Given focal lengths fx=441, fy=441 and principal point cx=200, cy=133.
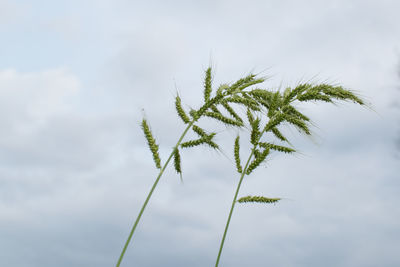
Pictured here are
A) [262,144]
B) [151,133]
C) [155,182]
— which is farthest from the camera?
[262,144]

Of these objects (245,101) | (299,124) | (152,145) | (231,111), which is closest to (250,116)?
(231,111)

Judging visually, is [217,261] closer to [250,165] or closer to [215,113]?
[250,165]

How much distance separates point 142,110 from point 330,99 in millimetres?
2538

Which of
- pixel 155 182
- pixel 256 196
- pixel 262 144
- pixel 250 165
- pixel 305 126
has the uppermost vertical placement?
pixel 305 126

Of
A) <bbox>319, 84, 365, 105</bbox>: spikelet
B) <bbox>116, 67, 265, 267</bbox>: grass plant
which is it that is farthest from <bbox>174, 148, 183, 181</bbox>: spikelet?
<bbox>319, 84, 365, 105</bbox>: spikelet

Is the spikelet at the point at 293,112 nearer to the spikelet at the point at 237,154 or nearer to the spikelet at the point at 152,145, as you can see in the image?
the spikelet at the point at 237,154

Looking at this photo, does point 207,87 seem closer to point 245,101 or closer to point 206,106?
point 206,106

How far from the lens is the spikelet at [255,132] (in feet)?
19.1

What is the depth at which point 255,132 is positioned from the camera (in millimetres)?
5867

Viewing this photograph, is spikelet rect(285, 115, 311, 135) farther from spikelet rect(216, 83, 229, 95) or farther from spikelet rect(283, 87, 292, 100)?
spikelet rect(216, 83, 229, 95)

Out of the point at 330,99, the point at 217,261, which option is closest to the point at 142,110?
the point at 217,261

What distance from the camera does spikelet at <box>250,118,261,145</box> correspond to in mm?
Answer: 5836

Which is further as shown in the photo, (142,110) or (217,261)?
(142,110)

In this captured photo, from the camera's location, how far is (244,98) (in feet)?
18.9
